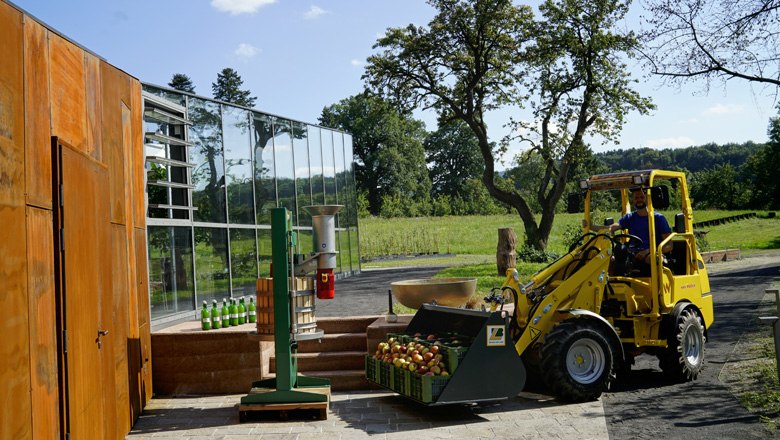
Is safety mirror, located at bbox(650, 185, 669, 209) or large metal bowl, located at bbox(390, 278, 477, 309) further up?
safety mirror, located at bbox(650, 185, 669, 209)

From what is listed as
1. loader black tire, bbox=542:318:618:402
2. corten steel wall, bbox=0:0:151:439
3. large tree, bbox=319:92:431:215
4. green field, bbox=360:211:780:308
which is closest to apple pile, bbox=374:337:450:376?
loader black tire, bbox=542:318:618:402

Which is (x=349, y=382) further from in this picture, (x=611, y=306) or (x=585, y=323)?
(x=611, y=306)

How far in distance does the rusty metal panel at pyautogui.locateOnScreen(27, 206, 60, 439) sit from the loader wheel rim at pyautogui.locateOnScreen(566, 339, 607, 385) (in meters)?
5.50

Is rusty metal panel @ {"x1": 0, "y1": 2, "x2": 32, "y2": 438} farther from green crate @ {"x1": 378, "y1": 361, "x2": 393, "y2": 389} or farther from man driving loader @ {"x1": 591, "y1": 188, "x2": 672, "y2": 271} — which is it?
man driving loader @ {"x1": 591, "y1": 188, "x2": 672, "y2": 271}

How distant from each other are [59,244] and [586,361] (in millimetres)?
5887

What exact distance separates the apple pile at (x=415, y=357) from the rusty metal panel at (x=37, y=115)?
4192 mm

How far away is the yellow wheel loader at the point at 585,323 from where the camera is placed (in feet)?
26.5

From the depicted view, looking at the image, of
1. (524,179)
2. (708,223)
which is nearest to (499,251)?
(708,223)

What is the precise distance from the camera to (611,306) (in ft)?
31.6

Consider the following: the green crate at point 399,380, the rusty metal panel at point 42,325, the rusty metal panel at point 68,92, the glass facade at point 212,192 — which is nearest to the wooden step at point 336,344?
the green crate at point 399,380

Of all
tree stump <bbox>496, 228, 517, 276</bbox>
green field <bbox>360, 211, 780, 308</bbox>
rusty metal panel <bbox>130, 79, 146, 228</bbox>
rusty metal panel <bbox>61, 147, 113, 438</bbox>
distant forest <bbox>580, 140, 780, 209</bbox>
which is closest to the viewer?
rusty metal panel <bbox>61, 147, 113, 438</bbox>

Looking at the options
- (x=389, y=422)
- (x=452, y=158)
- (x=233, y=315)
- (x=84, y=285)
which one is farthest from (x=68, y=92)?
(x=452, y=158)

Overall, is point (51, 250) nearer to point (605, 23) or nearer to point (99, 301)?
point (99, 301)

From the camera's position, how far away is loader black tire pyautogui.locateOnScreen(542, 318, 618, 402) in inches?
333
